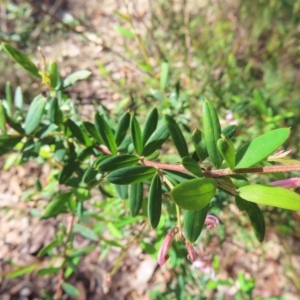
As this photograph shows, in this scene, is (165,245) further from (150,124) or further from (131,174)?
(150,124)

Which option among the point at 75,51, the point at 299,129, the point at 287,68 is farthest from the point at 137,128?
the point at 75,51

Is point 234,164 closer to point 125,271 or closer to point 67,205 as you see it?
point 67,205

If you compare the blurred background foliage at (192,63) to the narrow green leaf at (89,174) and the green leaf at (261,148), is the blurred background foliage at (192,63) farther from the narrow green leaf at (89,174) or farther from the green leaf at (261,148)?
the green leaf at (261,148)

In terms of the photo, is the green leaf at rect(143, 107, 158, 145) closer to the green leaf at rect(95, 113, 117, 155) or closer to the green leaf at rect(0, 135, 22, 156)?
the green leaf at rect(95, 113, 117, 155)

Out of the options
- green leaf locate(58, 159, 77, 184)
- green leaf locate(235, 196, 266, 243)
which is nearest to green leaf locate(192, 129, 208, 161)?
green leaf locate(235, 196, 266, 243)

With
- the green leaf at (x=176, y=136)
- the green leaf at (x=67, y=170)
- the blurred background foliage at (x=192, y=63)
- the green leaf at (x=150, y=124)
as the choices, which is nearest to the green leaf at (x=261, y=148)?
the green leaf at (x=176, y=136)

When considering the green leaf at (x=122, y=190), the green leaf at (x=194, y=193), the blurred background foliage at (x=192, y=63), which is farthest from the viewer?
the blurred background foliage at (x=192, y=63)
